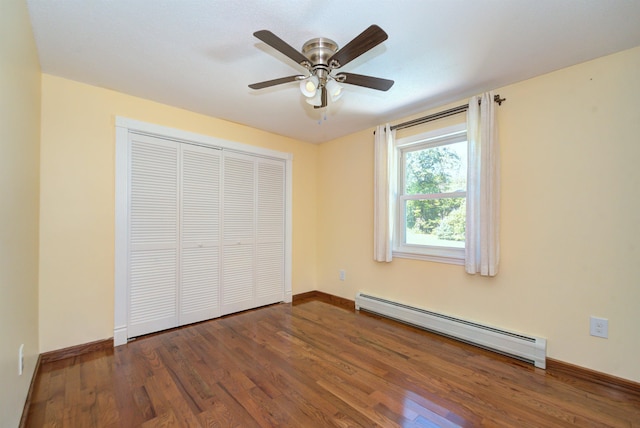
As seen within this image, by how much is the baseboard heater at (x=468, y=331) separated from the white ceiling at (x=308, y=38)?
2.20 metres

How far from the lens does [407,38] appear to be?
178 centimetres

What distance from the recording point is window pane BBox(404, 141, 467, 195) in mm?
2762

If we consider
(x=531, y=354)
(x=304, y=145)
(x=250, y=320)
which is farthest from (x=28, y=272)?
(x=531, y=354)

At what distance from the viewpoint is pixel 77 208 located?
2.34 m

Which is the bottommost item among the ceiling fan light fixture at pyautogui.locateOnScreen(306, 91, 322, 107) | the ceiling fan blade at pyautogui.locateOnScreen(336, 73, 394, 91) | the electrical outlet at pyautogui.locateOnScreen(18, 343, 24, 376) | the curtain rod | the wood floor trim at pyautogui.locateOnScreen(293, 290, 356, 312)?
the wood floor trim at pyautogui.locateOnScreen(293, 290, 356, 312)

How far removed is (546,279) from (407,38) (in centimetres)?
216

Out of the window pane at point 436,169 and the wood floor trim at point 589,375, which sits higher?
the window pane at point 436,169

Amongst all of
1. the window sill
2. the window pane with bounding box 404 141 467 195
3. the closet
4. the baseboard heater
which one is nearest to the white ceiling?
the window pane with bounding box 404 141 467 195

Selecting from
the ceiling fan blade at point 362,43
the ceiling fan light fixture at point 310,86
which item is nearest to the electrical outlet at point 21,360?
the ceiling fan light fixture at point 310,86

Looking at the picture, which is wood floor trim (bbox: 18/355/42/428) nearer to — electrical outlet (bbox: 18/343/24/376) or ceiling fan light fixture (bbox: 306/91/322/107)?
electrical outlet (bbox: 18/343/24/376)

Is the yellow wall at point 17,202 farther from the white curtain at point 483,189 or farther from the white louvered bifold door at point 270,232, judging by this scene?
the white curtain at point 483,189

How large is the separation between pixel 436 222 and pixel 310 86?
2051mm

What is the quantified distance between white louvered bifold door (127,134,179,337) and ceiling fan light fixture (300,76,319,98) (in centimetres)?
191

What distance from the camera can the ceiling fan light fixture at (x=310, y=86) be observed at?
1653 millimetres
